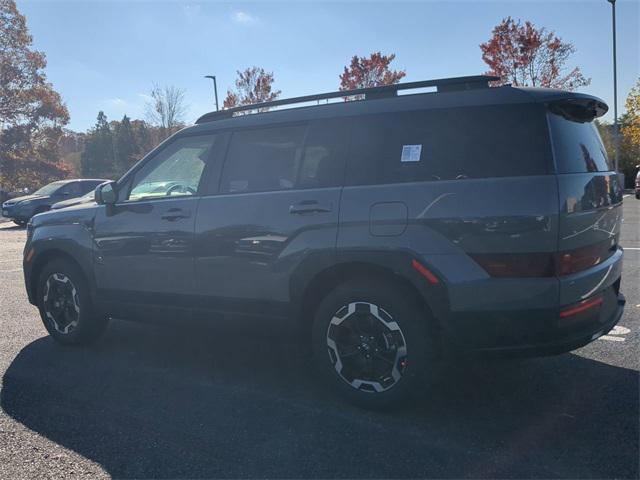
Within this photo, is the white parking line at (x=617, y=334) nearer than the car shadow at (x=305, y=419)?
No

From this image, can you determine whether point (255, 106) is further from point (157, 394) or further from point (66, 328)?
point (66, 328)

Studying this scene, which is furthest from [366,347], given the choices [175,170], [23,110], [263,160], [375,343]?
[23,110]

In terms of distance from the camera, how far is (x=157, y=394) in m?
3.99

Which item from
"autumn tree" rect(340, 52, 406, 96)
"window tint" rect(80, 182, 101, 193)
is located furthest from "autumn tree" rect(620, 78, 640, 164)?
"window tint" rect(80, 182, 101, 193)

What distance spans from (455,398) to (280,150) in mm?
2133

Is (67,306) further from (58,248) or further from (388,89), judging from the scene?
(388,89)

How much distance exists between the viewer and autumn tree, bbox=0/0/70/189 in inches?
1296

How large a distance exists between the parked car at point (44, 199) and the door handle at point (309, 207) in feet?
56.8

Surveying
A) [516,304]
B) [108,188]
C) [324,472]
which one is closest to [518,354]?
[516,304]

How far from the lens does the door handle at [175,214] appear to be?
14.1 feet

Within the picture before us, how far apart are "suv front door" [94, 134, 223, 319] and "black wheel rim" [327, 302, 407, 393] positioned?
132 cm

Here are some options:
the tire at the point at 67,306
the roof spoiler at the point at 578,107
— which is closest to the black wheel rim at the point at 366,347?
the roof spoiler at the point at 578,107

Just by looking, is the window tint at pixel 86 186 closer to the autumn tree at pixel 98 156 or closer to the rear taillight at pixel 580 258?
the rear taillight at pixel 580 258

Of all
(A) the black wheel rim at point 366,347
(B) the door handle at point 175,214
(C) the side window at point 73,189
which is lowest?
(A) the black wheel rim at point 366,347
